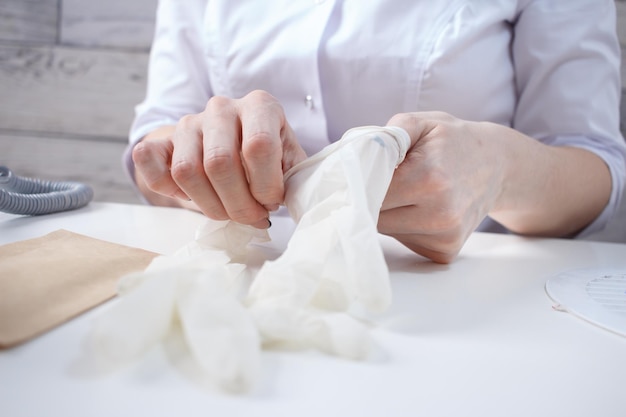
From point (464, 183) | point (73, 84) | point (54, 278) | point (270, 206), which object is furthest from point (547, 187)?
point (73, 84)

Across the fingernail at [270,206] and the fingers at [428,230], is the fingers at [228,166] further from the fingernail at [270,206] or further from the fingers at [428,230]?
the fingers at [428,230]

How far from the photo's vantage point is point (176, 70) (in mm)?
806

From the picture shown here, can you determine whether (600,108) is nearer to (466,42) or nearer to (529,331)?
(466,42)

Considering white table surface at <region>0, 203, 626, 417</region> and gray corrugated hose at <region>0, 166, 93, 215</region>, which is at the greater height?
white table surface at <region>0, 203, 626, 417</region>

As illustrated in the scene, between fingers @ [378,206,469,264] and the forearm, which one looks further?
the forearm

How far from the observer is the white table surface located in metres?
0.23

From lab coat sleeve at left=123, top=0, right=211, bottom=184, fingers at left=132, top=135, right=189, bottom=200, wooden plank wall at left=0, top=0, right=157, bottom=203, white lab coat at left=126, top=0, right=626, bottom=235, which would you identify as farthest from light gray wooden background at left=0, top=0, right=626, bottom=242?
fingers at left=132, top=135, right=189, bottom=200

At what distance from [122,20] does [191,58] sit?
47cm

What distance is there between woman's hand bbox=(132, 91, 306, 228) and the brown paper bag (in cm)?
7

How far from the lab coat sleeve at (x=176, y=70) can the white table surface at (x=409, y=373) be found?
51cm

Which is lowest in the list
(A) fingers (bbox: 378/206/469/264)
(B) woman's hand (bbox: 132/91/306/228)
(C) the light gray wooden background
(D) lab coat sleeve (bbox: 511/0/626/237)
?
(C) the light gray wooden background

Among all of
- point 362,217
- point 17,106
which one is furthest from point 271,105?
point 17,106

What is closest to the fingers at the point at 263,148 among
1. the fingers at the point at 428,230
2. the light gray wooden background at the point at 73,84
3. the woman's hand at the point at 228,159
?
the woman's hand at the point at 228,159

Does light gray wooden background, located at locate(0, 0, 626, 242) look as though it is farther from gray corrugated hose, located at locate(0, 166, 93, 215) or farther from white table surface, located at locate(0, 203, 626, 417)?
white table surface, located at locate(0, 203, 626, 417)
